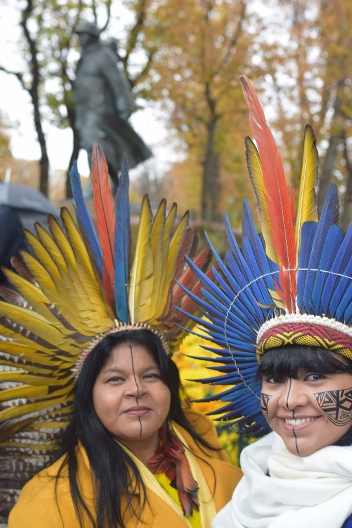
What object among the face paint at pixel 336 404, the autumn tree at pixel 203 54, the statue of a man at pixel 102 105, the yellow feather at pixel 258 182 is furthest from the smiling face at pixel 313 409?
the autumn tree at pixel 203 54

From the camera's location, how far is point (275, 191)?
5.49 ft

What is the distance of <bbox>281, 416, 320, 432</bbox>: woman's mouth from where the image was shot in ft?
5.22

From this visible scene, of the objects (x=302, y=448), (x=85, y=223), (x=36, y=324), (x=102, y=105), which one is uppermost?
(x=102, y=105)

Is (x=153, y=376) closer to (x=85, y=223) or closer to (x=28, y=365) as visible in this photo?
(x=28, y=365)

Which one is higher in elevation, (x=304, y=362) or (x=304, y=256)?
(x=304, y=256)

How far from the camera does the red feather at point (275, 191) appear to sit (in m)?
1.64

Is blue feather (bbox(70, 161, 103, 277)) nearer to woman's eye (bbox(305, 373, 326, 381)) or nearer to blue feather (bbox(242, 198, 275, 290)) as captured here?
blue feather (bbox(242, 198, 275, 290))

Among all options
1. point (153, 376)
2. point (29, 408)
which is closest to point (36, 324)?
point (29, 408)

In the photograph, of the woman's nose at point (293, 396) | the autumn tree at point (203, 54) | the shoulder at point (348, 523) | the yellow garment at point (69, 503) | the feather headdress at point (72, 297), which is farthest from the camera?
the autumn tree at point (203, 54)

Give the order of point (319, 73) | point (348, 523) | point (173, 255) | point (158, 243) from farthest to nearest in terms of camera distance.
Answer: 1. point (319, 73)
2. point (173, 255)
3. point (158, 243)
4. point (348, 523)

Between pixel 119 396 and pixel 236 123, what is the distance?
47.9 feet

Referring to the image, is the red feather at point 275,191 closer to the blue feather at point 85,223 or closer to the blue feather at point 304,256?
the blue feather at point 304,256

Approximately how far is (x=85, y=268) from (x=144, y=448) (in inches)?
27.1

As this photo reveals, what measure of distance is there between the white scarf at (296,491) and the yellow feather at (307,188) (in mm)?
593
